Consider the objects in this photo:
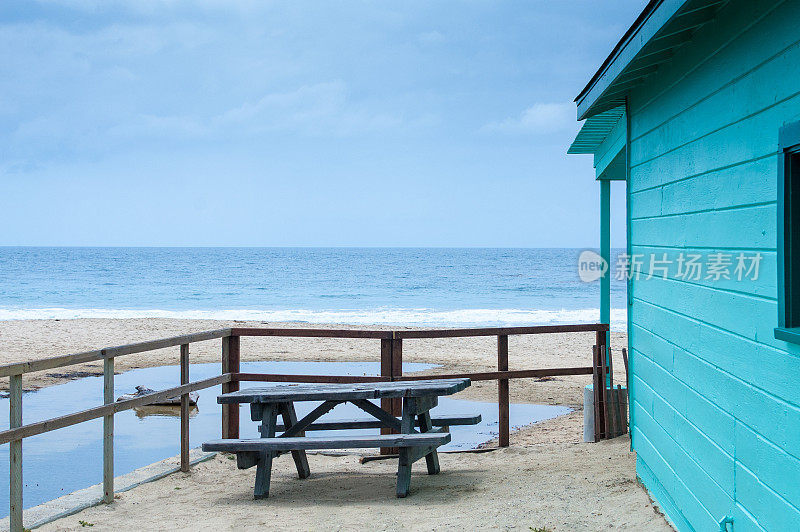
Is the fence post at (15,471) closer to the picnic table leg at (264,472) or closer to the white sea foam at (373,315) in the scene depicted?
the picnic table leg at (264,472)

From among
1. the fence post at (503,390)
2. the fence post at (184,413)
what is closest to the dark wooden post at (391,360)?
the fence post at (503,390)

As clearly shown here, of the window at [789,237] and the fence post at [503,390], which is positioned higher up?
the window at [789,237]

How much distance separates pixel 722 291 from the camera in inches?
140

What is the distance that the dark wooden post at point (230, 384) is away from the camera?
280 inches

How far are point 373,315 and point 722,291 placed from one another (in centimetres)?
3223

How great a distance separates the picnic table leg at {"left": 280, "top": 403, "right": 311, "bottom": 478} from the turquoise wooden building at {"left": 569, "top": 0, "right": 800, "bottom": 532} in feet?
9.08

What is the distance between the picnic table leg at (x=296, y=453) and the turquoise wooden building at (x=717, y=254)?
2.77 metres

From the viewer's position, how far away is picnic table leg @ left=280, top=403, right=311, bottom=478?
247 inches

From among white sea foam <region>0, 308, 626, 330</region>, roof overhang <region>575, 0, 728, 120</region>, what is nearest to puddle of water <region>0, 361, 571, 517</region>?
roof overhang <region>575, 0, 728, 120</region>

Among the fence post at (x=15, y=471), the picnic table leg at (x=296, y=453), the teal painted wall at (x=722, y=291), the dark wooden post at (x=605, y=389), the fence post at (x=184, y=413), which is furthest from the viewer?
the dark wooden post at (x=605, y=389)

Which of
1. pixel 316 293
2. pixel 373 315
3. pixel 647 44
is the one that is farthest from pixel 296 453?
pixel 316 293

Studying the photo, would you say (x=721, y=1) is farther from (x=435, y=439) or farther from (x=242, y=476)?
(x=242, y=476)

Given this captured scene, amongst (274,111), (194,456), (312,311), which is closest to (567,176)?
(274,111)

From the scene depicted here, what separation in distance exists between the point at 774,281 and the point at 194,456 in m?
5.63
